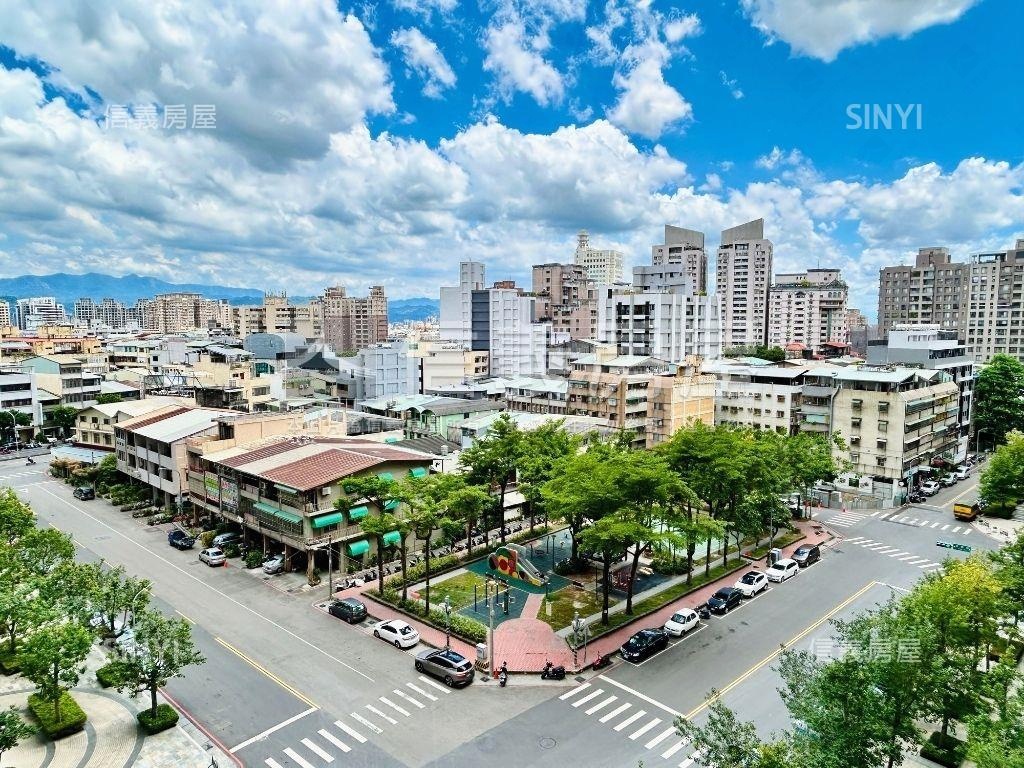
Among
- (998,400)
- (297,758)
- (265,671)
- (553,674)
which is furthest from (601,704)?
(998,400)

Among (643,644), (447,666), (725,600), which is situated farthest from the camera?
(725,600)

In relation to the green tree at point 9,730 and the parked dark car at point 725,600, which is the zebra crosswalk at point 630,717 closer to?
the parked dark car at point 725,600

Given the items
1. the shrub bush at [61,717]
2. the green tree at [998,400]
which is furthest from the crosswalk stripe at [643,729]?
the green tree at [998,400]

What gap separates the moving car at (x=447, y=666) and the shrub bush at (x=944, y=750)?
18.1 metres

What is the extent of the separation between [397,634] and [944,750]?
2371cm

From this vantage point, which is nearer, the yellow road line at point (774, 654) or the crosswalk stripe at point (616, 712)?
the crosswalk stripe at point (616, 712)

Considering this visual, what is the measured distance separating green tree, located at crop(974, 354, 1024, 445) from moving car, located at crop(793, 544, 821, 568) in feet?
171

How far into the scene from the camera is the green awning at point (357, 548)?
43.2 metres

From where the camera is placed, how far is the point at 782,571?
4291 cm

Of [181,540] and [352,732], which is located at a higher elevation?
[181,540]

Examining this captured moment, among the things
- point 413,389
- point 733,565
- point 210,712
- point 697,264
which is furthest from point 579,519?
point 697,264

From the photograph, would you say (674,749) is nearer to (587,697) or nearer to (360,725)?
(587,697)

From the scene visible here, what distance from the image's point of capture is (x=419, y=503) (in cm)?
3719

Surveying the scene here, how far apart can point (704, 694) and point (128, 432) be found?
179ft
